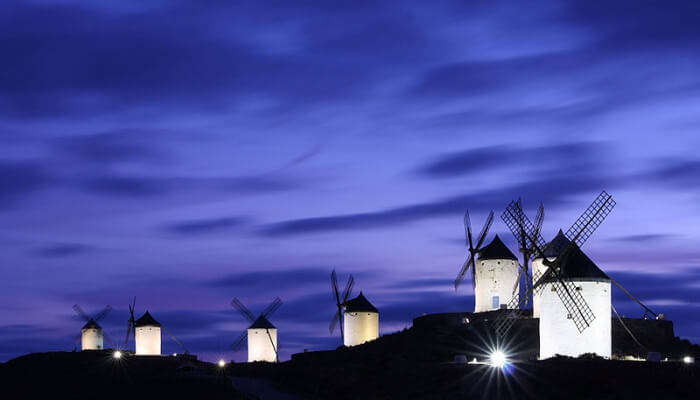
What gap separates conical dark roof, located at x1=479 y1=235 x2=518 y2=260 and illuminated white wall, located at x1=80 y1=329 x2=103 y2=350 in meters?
55.7

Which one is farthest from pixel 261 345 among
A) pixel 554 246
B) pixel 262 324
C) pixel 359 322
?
pixel 554 246

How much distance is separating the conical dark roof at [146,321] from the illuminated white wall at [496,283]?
4189 cm

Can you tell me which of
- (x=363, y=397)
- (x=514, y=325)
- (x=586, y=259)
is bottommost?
(x=363, y=397)

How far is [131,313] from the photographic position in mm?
102000

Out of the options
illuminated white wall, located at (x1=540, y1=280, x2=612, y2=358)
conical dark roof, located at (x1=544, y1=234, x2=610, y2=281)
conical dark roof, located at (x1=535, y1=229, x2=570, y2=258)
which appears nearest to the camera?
illuminated white wall, located at (x1=540, y1=280, x2=612, y2=358)

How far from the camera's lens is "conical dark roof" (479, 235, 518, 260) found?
68250 millimetres

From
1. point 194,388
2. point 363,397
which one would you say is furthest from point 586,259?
point 194,388

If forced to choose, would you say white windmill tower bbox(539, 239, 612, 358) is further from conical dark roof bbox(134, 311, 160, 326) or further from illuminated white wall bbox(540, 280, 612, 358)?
conical dark roof bbox(134, 311, 160, 326)

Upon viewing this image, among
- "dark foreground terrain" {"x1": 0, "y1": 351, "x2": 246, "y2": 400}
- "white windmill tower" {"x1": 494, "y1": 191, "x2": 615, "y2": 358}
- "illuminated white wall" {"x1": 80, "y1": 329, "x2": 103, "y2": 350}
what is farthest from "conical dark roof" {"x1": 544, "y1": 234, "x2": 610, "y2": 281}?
"illuminated white wall" {"x1": 80, "y1": 329, "x2": 103, "y2": 350}

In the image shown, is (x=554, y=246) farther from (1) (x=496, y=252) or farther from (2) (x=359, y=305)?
(2) (x=359, y=305)

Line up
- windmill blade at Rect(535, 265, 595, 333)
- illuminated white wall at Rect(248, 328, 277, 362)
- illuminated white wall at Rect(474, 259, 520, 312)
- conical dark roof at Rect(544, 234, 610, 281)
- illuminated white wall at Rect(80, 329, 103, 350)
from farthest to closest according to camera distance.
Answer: illuminated white wall at Rect(80, 329, 103, 350) < illuminated white wall at Rect(248, 328, 277, 362) < illuminated white wall at Rect(474, 259, 520, 312) < conical dark roof at Rect(544, 234, 610, 281) < windmill blade at Rect(535, 265, 595, 333)

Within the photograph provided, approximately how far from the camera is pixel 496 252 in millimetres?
68688

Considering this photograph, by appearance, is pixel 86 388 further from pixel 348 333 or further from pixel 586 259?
pixel 586 259

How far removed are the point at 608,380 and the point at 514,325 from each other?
18.7 metres
